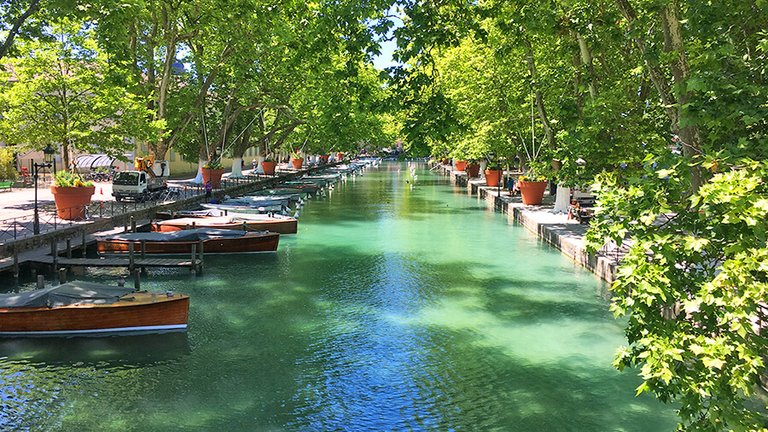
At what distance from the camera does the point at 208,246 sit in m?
27.4

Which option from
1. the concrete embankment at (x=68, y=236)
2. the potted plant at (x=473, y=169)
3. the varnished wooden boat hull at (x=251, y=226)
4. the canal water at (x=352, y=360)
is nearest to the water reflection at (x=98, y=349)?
the canal water at (x=352, y=360)

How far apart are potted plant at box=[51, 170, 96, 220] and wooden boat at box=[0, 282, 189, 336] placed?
1289cm

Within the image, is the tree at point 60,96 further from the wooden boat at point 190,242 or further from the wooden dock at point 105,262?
the wooden dock at point 105,262

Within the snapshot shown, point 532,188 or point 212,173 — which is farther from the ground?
point 212,173

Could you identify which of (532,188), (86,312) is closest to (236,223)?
(86,312)

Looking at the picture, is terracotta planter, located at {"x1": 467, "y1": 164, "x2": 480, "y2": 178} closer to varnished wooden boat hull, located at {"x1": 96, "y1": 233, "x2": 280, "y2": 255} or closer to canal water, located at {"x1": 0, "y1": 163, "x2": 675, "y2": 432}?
varnished wooden boat hull, located at {"x1": 96, "y1": 233, "x2": 280, "y2": 255}

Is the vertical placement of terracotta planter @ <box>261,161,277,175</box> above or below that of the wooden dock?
above

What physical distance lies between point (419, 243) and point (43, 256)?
54.4ft

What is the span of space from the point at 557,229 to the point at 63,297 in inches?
853

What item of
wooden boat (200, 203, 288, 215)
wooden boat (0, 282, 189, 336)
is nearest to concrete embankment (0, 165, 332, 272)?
wooden boat (200, 203, 288, 215)

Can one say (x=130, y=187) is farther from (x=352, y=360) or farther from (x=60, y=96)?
(x=352, y=360)

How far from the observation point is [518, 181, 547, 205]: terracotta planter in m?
39.0

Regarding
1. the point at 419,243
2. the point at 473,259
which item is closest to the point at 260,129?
the point at 419,243

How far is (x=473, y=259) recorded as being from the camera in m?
27.1
